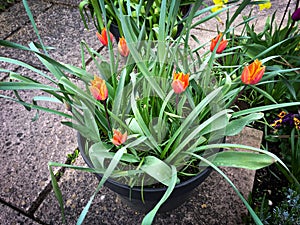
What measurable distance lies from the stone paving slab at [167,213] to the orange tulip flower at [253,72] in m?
0.54

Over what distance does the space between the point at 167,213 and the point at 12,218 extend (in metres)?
0.55

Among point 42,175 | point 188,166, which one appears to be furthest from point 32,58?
point 188,166

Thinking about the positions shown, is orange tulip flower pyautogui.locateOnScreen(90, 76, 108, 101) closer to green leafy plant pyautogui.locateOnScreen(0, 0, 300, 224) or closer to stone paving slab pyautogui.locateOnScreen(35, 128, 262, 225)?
green leafy plant pyautogui.locateOnScreen(0, 0, 300, 224)

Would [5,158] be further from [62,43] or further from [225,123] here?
[225,123]

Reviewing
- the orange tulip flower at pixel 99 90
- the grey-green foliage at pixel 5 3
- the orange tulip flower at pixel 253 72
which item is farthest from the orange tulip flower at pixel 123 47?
the grey-green foliage at pixel 5 3

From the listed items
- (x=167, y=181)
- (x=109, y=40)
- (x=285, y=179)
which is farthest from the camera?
(x=285, y=179)

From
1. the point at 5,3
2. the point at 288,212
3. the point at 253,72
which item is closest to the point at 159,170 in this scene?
the point at 253,72

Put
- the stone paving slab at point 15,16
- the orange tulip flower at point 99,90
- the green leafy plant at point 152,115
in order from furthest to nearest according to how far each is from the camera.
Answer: the stone paving slab at point 15,16
the green leafy plant at point 152,115
the orange tulip flower at point 99,90

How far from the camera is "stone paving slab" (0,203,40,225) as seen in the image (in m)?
1.10

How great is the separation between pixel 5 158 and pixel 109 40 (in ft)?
2.40

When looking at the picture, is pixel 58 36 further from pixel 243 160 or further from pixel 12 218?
pixel 243 160

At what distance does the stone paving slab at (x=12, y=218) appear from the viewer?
110 centimetres

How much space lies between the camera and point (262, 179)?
1227 millimetres

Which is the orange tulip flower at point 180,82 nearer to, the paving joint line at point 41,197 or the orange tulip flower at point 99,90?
the orange tulip flower at point 99,90
